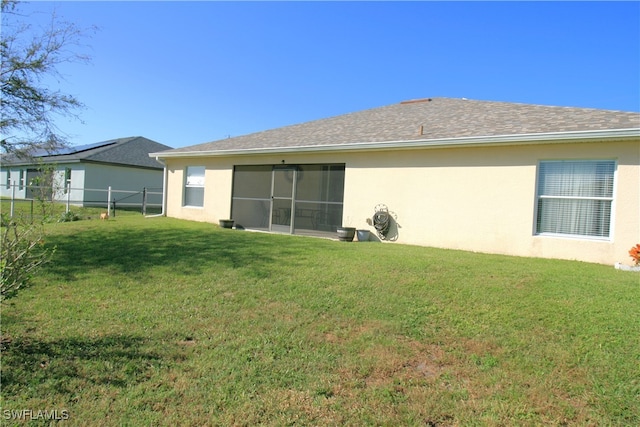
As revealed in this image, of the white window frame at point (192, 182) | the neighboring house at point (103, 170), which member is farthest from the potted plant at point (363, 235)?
the neighboring house at point (103, 170)

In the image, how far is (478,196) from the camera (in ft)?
28.5

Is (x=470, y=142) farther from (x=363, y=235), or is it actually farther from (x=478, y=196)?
(x=363, y=235)

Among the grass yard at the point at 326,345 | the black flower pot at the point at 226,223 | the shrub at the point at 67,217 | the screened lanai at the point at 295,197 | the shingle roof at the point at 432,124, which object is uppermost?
the shingle roof at the point at 432,124

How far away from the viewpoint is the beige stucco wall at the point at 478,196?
7.16 metres

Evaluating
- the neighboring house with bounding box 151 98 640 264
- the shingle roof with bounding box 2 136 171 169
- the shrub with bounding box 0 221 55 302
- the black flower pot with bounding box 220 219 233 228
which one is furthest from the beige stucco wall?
the shingle roof with bounding box 2 136 171 169

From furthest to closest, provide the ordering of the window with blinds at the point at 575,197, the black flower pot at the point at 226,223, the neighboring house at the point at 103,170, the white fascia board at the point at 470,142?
the neighboring house at the point at 103,170
the black flower pot at the point at 226,223
the window with blinds at the point at 575,197
the white fascia board at the point at 470,142

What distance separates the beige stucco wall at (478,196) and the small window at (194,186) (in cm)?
539

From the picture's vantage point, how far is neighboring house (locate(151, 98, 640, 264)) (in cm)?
734

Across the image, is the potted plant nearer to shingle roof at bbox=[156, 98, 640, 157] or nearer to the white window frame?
shingle roof at bbox=[156, 98, 640, 157]

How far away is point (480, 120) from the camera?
10.0 m

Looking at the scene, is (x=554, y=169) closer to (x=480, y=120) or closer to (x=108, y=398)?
(x=480, y=120)

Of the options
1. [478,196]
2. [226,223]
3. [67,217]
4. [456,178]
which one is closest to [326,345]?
[478,196]

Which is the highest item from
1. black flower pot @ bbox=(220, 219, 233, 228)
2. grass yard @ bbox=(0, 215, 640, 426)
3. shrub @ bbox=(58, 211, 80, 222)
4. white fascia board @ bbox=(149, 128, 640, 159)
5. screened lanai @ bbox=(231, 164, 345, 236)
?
white fascia board @ bbox=(149, 128, 640, 159)

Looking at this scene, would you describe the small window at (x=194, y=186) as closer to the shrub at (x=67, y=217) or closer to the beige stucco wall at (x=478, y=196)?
the shrub at (x=67, y=217)
